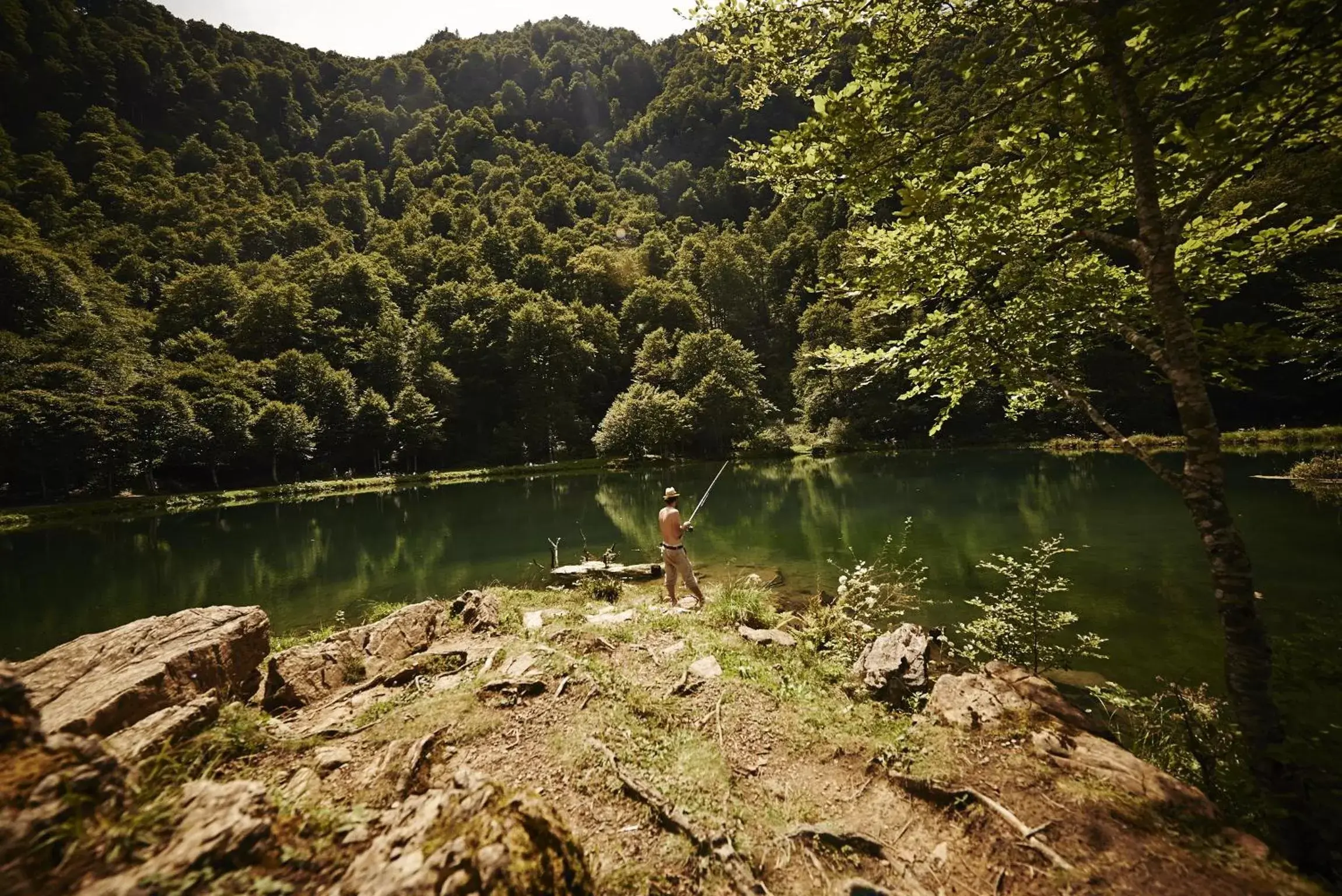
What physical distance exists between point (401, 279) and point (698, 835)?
115871 millimetres

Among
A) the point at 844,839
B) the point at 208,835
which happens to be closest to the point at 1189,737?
the point at 844,839

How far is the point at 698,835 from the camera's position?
3.60 metres

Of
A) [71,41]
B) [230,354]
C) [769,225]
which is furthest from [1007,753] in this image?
[71,41]

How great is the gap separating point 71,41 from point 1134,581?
743ft

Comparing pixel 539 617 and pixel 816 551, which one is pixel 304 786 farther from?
pixel 816 551

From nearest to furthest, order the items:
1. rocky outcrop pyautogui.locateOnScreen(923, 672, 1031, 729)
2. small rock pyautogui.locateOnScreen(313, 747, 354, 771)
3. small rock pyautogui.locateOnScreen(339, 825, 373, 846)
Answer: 1. small rock pyautogui.locateOnScreen(339, 825, 373, 846)
2. small rock pyautogui.locateOnScreen(313, 747, 354, 771)
3. rocky outcrop pyautogui.locateOnScreen(923, 672, 1031, 729)

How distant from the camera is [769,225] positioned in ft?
365

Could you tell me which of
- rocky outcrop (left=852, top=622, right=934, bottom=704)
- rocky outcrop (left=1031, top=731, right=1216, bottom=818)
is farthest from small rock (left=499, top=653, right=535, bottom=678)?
rocky outcrop (left=1031, top=731, right=1216, bottom=818)

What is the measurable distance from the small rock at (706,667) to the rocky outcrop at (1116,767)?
3.45 metres

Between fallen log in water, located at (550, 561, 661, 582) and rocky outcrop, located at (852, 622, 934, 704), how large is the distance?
790 centimetres

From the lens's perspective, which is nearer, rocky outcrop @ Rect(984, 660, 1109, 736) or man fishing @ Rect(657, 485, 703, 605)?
rocky outcrop @ Rect(984, 660, 1109, 736)

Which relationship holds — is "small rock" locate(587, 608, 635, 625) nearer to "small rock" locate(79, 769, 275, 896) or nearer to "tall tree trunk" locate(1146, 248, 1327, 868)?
"small rock" locate(79, 769, 275, 896)

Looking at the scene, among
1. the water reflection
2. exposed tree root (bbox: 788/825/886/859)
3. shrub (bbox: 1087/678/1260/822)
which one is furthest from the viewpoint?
the water reflection

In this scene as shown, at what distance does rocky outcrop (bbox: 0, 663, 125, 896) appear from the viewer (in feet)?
6.22
